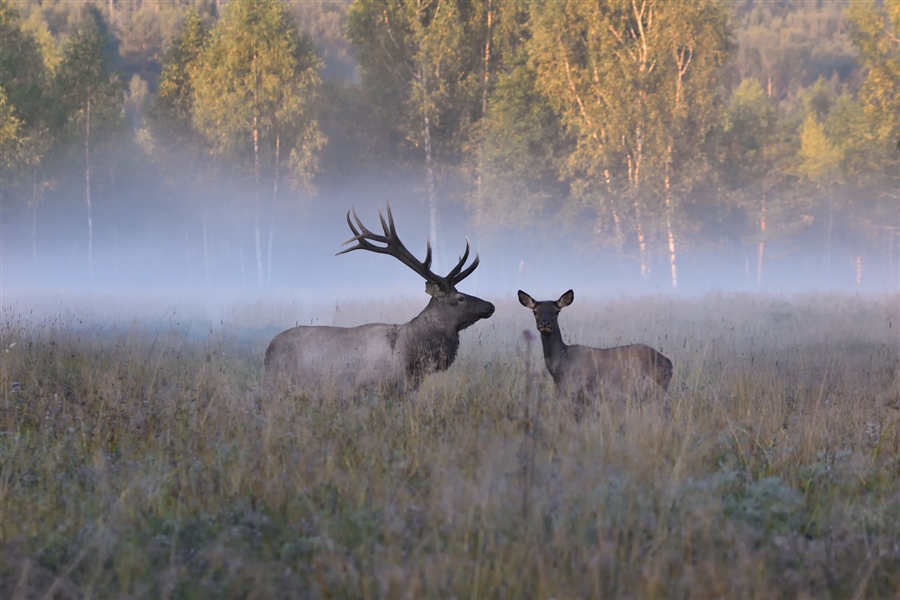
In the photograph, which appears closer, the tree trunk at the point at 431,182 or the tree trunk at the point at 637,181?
the tree trunk at the point at 637,181

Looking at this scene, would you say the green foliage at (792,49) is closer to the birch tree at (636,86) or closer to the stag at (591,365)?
the birch tree at (636,86)

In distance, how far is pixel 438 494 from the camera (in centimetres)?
447

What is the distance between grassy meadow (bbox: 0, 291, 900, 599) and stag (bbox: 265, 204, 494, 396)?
12.3 inches

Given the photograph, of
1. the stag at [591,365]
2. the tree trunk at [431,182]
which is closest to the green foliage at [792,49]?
the tree trunk at [431,182]

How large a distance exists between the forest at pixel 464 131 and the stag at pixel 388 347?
2048 centimetres

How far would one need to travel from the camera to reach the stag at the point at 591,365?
7816 mm

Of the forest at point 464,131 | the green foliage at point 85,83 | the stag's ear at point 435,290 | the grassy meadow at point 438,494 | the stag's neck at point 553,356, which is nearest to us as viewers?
the grassy meadow at point 438,494

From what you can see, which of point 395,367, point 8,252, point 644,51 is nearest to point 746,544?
point 395,367

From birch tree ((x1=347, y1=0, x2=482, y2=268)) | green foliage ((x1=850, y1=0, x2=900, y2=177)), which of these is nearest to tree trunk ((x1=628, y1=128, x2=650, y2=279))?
birch tree ((x1=347, y1=0, x2=482, y2=268))

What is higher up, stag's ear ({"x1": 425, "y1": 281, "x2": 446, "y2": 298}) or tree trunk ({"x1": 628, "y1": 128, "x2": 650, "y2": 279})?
tree trunk ({"x1": 628, "y1": 128, "x2": 650, "y2": 279})

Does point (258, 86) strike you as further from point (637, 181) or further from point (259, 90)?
point (637, 181)

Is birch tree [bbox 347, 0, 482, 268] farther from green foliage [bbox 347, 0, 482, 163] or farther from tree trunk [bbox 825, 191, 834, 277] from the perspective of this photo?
tree trunk [bbox 825, 191, 834, 277]

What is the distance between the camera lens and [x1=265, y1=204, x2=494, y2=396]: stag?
855 centimetres

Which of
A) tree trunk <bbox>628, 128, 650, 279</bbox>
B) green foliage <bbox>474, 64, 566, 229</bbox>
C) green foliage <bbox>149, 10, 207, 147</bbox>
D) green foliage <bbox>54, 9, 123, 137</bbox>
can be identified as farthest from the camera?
green foliage <bbox>149, 10, 207, 147</bbox>
